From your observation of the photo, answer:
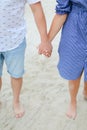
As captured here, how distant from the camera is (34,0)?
56.5 inches

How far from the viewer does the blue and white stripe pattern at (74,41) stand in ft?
4.73

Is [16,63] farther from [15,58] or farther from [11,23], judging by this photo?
[11,23]

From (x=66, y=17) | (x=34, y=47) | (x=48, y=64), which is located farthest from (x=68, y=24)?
(x=34, y=47)

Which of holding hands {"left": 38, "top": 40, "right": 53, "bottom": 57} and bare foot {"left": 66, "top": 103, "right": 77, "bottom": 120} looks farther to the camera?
bare foot {"left": 66, "top": 103, "right": 77, "bottom": 120}

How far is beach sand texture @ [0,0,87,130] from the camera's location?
1.81 metres

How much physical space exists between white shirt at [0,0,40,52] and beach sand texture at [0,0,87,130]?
51cm

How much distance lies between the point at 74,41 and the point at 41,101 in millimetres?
621

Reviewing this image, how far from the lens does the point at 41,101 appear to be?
1992 mm

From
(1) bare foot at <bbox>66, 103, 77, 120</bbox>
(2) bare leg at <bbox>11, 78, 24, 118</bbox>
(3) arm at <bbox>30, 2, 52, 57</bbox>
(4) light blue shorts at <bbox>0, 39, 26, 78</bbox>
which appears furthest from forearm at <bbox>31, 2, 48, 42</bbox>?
(1) bare foot at <bbox>66, 103, 77, 120</bbox>

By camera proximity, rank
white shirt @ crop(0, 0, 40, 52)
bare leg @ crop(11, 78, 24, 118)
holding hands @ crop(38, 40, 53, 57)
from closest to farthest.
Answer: white shirt @ crop(0, 0, 40, 52) < holding hands @ crop(38, 40, 53, 57) < bare leg @ crop(11, 78, 24, 118)

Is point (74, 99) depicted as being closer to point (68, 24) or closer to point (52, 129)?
point (52, 129)

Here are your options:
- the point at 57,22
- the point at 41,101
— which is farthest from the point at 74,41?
the point at 41,101

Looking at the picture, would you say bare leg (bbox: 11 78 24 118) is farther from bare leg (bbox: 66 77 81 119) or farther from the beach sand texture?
bare leg (bbox: 66 77 81 119)

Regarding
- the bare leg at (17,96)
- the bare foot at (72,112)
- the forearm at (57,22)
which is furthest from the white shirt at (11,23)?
the bare foot at (72,112)
